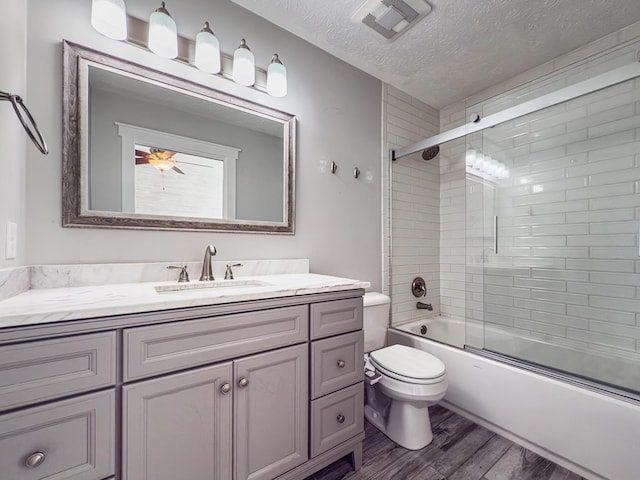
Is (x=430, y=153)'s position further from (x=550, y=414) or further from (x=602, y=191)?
(x=550, y=414)

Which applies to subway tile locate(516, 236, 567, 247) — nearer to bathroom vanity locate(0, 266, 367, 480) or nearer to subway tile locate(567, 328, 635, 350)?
subway tile locate(567, 328, 635, 350)

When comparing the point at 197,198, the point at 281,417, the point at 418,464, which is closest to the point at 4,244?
the point at 197,198

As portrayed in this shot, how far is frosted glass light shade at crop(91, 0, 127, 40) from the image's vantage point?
1.12 meters

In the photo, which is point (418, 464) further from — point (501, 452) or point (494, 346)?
point (494, 346)

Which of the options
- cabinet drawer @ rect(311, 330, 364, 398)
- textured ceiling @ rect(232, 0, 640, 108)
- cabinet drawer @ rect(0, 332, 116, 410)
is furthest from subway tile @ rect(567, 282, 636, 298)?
cabinet drawer @ rect(0, 332, 116, 410)

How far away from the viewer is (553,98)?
4.86 feet

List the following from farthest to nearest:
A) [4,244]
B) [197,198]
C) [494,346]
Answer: [494,346] < [197,198] < [4,244]

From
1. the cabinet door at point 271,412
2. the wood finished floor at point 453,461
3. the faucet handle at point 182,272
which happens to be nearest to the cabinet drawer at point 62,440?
the cabinet door at point 271,412

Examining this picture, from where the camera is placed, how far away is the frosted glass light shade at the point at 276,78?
1.56 meters

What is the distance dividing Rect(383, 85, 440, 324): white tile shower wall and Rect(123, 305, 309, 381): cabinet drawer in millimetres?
1374

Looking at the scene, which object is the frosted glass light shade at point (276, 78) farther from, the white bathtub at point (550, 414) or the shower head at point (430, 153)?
the white bathtub at point (550, 414)

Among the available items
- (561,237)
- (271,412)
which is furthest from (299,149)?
(561,237)

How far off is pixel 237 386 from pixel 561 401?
5.04 ft

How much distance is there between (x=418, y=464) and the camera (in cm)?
134
